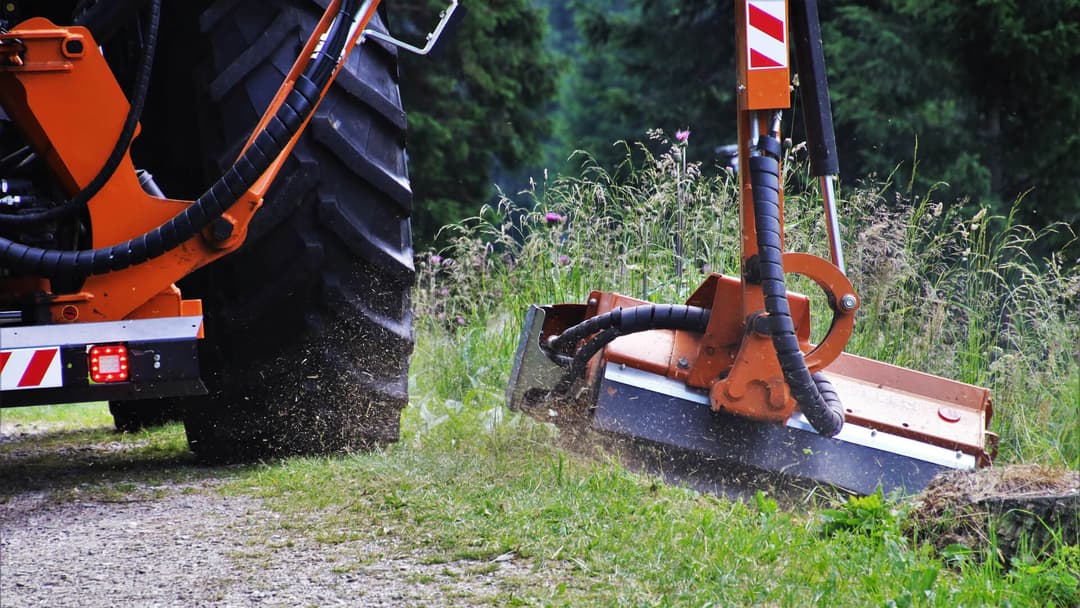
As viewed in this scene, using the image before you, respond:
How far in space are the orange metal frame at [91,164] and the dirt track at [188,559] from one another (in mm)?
496

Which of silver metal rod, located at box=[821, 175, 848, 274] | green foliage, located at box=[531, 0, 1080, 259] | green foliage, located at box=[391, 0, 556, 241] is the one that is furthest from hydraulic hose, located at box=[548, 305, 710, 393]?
green foliage, located at box=[391, 0, 556, 241]

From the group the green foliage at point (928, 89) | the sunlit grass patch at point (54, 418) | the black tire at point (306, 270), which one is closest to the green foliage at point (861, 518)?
the black tire at point (306, 270)

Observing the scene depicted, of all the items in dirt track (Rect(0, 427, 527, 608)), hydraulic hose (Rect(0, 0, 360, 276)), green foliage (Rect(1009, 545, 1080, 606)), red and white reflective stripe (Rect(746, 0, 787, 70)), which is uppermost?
red and white reflective stripe (Rect(746, 0, 787, 70))

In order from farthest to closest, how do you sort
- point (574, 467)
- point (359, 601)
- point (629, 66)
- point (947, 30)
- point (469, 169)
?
point (629, 66) < point (469, 169) < point (947, 30) < point (574, 467) < point (359, 601)

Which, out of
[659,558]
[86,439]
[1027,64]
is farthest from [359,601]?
[1027,64]

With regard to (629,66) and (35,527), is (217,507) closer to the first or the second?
(35,527)

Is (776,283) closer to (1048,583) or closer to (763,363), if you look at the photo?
(763,363)

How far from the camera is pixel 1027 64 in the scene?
10430 mm

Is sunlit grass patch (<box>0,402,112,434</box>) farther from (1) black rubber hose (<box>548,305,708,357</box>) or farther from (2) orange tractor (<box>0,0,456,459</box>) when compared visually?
(1) black rubber hose (<box>548,305,708,357</box>)

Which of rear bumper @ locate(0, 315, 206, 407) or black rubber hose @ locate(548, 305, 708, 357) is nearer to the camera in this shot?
rear bumper @ locate(0, 315, 206, 407)

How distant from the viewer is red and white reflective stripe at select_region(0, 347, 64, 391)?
109 inches

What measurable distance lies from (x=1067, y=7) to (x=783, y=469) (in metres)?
8.21

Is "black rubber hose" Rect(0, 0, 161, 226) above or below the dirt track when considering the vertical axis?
above

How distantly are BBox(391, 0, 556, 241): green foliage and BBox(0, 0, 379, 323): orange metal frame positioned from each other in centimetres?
1069
